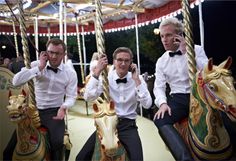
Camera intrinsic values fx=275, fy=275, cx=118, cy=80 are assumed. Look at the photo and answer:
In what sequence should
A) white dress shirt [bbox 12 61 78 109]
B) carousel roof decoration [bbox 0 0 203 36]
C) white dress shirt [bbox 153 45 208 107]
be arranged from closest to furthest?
white dress shirt [bbox 153 45 208 107]
white dress shirt [bbox 12 61 78 109]
carousel roof decoration [bbox 0 0 203 36]

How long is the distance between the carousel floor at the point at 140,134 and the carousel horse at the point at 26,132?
505 millimetres

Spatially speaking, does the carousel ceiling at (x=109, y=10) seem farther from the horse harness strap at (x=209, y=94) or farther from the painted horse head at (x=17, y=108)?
the horse harness strap at (x=209, y=94)

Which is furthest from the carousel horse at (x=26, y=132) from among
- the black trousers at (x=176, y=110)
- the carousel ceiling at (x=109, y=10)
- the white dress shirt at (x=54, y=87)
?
the carousel ceiling at (x=109, y=10)

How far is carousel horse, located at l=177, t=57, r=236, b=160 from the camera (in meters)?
0.97

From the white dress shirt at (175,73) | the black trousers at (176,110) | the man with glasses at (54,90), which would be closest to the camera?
the black trousers at (176,110)

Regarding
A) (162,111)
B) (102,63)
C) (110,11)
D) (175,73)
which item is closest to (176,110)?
(162,111)

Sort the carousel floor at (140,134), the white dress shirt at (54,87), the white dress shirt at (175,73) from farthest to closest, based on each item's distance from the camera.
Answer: the carousel floor at (140,134), the white dress shirt at (54,87), the white dress shirt at (175,73)

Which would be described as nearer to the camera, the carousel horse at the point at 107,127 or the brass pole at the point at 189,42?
the carousel horse at the point at 107,127

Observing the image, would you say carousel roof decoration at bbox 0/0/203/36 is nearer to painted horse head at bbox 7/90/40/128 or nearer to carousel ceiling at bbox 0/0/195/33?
carousel ceiling at bbox 0/0/195/33

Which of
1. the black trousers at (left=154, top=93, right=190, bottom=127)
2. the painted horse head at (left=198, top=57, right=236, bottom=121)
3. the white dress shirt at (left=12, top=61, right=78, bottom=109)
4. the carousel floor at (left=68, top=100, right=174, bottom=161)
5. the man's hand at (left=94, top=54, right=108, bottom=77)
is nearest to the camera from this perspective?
the painted horse head at (left=198, top=57, right=236, bottom=121)

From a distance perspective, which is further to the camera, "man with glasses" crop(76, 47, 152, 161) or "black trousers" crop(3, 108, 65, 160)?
"black trousers" crop(3, 108, 65, 160)

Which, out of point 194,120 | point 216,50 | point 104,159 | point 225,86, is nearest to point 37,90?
point 104,159

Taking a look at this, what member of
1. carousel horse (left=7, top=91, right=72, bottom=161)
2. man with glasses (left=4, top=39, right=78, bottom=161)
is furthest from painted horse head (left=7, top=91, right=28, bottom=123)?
man with glasses (left=4, top=39, right=78, bottom=161)

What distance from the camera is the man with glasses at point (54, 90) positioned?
1530mm
